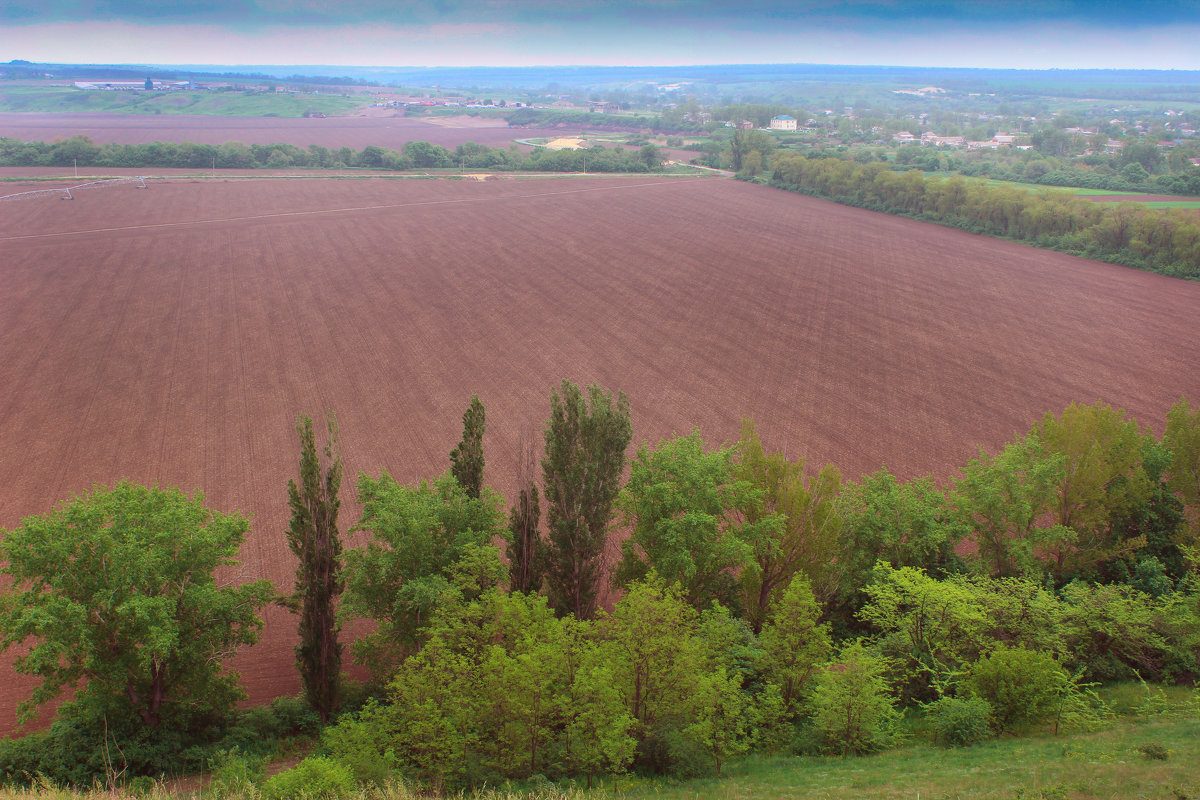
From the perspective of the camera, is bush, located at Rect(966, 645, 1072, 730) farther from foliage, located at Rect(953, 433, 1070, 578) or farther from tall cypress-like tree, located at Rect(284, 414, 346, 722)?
tall cypress-like tree, located at Rect(284, 414, 346, 722)

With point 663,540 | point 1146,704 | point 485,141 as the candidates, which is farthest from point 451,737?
point 485,141

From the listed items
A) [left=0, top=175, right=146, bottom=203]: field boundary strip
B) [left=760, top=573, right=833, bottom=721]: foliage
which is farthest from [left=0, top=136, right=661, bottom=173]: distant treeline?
[left=760, top=573, right=833, bottom=721]: foliage

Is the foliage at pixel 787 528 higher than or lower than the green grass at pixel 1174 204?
lower

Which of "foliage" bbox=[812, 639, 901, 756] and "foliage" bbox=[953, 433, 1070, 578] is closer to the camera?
"foliage" bbox=[812, 639, 901, 756]

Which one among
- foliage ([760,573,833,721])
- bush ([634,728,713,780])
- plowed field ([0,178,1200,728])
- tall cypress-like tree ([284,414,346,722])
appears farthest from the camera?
plowed field ([0,178,1200,728])

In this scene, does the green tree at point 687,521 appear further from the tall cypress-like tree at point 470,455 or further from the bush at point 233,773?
the bush at point 233,773

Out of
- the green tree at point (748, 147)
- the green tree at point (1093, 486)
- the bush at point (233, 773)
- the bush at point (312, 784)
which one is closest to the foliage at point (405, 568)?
the bush at point (233, 773)
